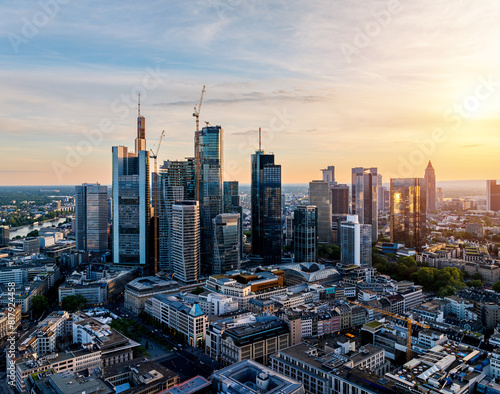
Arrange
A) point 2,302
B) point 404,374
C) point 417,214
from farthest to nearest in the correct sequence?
1. point 417,214
2. point 2,302
3. point 404,374

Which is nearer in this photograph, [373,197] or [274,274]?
[274,274]

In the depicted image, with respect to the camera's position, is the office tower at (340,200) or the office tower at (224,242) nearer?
the office tower at (224,242)

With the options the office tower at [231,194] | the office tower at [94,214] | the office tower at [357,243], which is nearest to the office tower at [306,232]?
the office tower at [357,243]

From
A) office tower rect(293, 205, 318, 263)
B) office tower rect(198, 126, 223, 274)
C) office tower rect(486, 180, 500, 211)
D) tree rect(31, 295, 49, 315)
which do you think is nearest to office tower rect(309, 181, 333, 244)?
office tower rect(293, 205, 318, 263)

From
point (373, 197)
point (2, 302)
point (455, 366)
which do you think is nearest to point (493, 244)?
point (373, 197)

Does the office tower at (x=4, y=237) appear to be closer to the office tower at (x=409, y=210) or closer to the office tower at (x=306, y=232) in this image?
the office tower at (x=306, y=232)

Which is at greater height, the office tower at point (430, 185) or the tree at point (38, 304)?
the office tower at point (430, 185)

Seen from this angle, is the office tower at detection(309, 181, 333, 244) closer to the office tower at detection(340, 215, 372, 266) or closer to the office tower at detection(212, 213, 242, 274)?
the office tower at detection(340, 215, 372, 266)

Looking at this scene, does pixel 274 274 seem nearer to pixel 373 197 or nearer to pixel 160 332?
pixel 160 332

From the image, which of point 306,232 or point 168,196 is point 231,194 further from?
point 306,232
